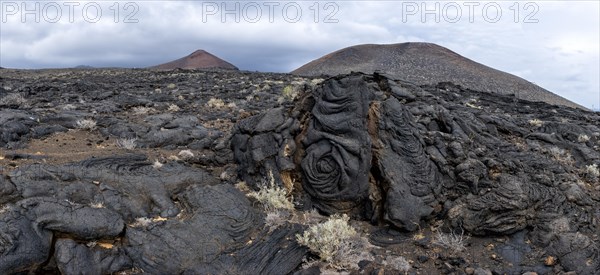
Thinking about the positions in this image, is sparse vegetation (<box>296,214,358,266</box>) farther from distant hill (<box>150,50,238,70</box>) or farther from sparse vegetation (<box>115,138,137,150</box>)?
distant hill (<box>150,50,238,70</box>)

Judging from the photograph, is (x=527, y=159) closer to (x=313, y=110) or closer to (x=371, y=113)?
(x=371, y=113)

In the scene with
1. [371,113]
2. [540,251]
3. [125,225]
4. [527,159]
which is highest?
[371,113]

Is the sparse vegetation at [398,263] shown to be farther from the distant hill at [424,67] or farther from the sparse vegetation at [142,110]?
the distant hill at [424,67]

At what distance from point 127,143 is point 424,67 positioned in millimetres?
41255

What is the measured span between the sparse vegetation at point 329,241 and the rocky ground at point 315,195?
0.20 feet

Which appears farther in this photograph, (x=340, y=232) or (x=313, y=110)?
(x=313, y=110)

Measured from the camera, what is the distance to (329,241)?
26.1 feet

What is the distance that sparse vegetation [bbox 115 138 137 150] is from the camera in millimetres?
11816

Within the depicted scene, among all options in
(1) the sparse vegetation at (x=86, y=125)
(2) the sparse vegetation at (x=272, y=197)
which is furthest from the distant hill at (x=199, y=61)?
(2) the sparse vegetation at (x=272, y=197)

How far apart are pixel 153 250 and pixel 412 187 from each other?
16.9 ft

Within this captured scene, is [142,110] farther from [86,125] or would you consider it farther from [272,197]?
[272,197]

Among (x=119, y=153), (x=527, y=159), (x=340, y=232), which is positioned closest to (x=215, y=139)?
(x=119, y=153)

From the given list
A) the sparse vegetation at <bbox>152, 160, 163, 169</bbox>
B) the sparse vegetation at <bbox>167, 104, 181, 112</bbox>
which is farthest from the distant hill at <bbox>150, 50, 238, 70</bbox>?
the sparse vegetation at <bbox>152, 160, 163, 169</bbox>

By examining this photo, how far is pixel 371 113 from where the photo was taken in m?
9.94
